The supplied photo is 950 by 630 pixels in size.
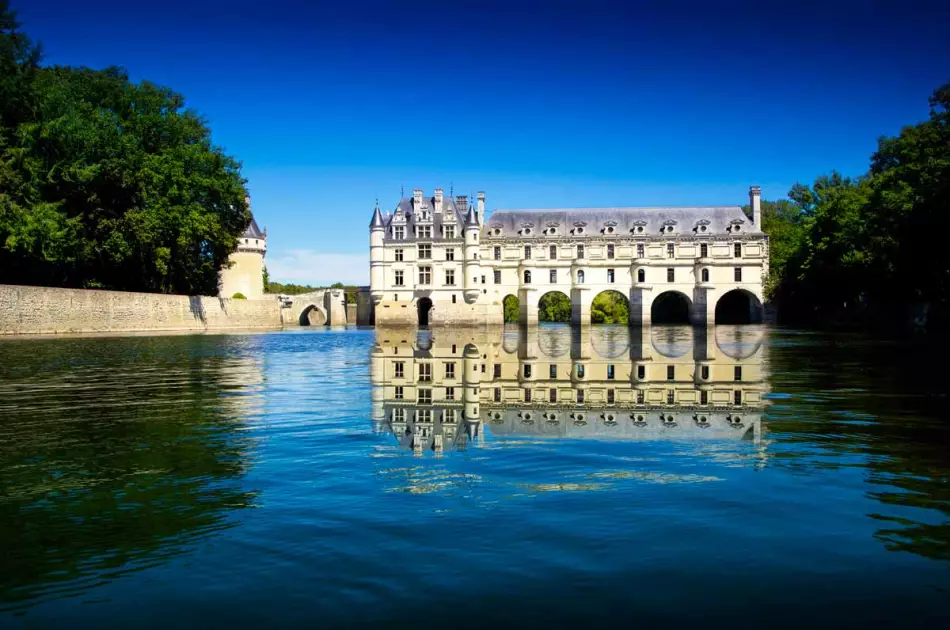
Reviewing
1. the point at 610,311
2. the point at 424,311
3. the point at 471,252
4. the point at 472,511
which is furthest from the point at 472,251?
the point at 472,511

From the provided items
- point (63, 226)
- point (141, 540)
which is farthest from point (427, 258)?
point (141, 540)

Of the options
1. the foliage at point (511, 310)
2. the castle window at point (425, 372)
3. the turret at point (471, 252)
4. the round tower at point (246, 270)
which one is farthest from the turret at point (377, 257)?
the castle window at point (425, 372)

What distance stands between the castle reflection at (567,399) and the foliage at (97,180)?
2458 centimetres

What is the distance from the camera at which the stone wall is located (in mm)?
34812

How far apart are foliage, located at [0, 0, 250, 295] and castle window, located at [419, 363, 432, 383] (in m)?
24.2

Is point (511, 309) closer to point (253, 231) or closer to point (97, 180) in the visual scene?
point (253, 231)

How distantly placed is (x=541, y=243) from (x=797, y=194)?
23.7 metres

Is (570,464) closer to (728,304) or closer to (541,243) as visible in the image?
(541,243)

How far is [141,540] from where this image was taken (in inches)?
201

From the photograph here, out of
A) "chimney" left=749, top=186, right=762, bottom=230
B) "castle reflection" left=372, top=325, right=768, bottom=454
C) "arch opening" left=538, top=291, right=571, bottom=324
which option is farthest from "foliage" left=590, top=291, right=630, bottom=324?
"castle reflection" left=372, top=325, right=768, bottom=454

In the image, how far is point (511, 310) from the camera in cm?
7069

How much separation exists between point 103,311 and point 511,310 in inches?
1489

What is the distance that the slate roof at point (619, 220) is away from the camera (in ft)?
206

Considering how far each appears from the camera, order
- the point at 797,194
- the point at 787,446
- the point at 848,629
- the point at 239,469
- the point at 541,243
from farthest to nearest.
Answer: the point at 797,194, the point at 541,243, the point at 787,446, the point at 239,469, the point at 848,629
